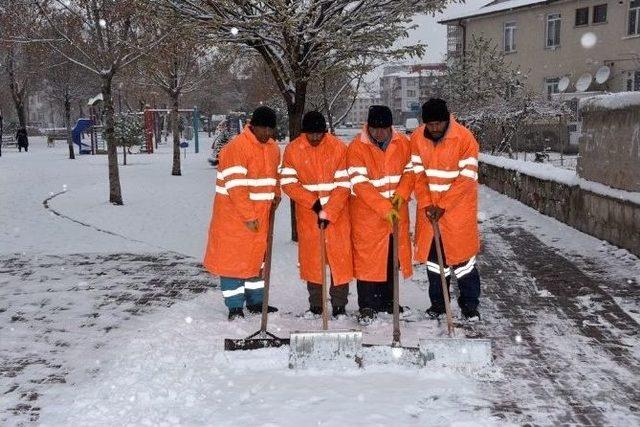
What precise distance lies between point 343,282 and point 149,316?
6.11 ft

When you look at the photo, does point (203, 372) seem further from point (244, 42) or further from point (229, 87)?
point (229, 87)

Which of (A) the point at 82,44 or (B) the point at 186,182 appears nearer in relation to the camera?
(A) the point at 82,44

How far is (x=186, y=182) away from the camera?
17.3 m

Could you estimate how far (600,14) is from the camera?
2650 centimetres

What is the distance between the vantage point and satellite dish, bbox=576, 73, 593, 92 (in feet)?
86.1

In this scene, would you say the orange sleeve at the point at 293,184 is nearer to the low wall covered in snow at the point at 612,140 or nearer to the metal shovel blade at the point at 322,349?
the metal shovel blade at the point at 322,349

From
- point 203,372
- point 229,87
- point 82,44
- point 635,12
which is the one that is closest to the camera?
point 203,372

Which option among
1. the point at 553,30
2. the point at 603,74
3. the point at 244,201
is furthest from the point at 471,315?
the point at 553,30

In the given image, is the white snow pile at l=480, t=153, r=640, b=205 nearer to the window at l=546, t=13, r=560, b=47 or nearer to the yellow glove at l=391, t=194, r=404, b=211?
the yellow glove at l=391, t=194, r=404, b=211

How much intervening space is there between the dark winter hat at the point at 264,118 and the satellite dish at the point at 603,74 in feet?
78.9

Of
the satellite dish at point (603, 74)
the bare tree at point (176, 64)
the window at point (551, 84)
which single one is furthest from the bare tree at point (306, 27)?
the window at point (551, 84)

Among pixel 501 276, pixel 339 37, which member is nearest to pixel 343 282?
pixel 501 276

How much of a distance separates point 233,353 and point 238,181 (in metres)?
1.47

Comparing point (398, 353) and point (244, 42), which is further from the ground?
point (244, 42)
